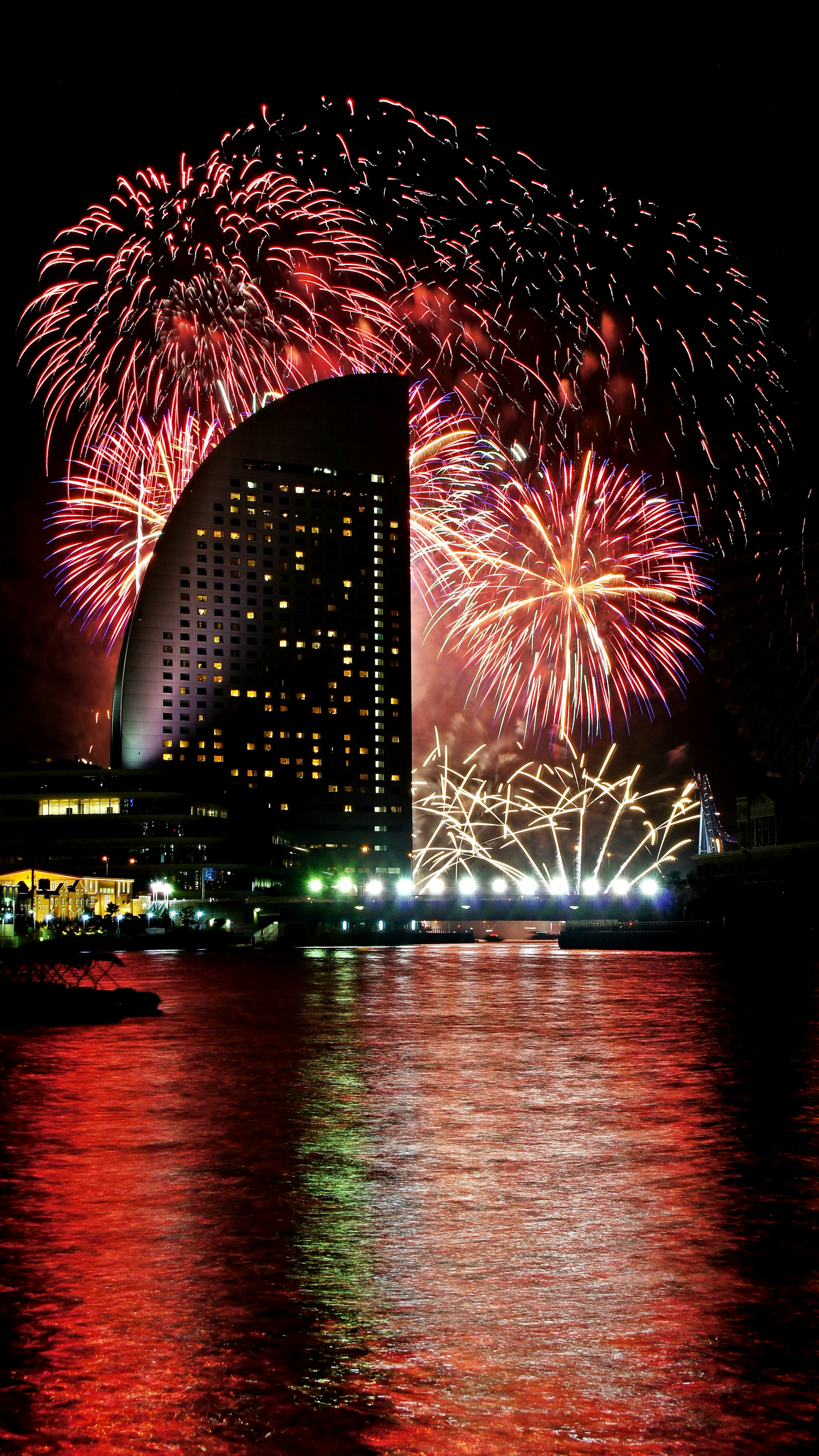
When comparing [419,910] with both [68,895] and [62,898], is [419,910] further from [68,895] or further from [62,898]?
[62,898]

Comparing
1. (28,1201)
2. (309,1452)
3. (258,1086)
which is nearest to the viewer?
(309,1452)

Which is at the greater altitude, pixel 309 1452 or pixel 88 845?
pixel 88 845

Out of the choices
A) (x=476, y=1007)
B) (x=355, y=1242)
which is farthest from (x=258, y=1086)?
(x=476, y=1007)

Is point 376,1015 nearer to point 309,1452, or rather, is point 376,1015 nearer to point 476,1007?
point 476,1007

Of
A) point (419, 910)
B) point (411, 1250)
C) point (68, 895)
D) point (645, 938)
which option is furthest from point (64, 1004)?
point (419, 910)

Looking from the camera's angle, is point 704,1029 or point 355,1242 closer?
point 355,1242

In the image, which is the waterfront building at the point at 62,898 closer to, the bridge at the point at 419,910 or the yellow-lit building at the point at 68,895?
the yellow-lit building at the point at 68,895
